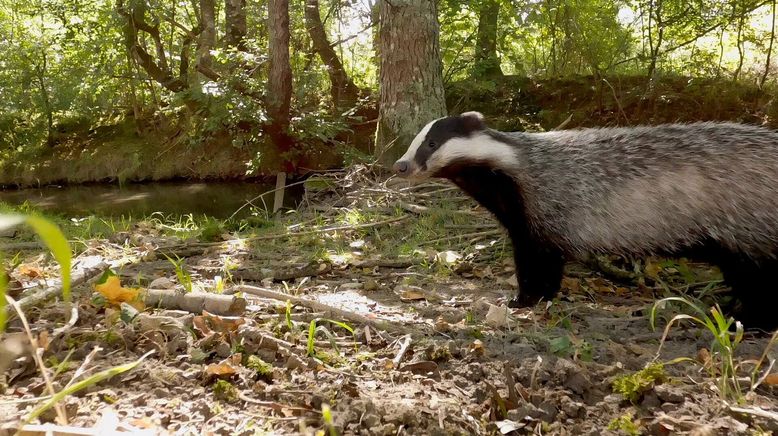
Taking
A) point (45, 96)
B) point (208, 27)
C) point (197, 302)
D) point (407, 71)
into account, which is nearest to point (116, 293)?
point (197, 302)

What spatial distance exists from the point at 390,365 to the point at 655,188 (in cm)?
215

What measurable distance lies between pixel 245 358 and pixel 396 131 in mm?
4953

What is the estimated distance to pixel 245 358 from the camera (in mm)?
2072

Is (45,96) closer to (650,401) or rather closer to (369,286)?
(369,286)

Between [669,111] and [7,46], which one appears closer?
[669,111]

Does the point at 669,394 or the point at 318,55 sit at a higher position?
the point at 318,55

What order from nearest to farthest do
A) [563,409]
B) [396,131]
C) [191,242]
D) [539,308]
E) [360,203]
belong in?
1. [563,409]
2. [539,308]
3. [191,242]
4. [360,203]
5. [396,131]

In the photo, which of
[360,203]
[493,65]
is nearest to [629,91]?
[493,65]

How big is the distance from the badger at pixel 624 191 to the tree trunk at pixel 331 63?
6.76 m

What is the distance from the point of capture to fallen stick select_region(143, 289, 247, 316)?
252 cm

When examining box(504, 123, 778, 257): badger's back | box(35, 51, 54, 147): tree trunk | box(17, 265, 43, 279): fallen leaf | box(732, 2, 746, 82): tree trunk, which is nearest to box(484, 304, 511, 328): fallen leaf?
box(504, 123, 778, 257): badger's back

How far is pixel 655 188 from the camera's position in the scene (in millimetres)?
3408

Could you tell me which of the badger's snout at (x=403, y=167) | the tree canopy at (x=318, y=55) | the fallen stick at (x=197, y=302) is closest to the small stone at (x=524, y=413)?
the fallen stick at (x=197, y=302)

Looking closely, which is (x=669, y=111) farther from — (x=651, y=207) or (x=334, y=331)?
(x=334, y=331)
